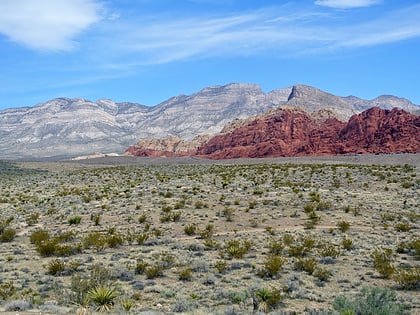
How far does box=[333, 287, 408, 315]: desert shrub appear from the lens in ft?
27.0

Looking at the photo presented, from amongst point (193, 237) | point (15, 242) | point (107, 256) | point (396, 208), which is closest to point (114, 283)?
point (107, 256)

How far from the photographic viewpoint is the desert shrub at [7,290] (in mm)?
9794

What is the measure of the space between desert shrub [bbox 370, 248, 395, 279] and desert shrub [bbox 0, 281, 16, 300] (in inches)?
376

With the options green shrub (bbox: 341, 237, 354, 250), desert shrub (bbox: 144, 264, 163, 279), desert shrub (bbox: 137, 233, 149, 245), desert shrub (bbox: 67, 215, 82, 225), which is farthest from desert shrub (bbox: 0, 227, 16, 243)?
green shrub (bbox: 341, 237, 354, 250)

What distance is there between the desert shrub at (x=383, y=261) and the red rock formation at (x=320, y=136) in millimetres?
82282

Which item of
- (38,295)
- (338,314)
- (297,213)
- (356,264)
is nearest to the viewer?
(338,314)

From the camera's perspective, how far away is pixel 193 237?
1766 centimetres

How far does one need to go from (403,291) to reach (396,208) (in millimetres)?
13710

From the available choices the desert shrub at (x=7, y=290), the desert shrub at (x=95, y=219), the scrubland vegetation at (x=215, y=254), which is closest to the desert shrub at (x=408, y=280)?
the scrubland vegetation at (x=215, y=254)

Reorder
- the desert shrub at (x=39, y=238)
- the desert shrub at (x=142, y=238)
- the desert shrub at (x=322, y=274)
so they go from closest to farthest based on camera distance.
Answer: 1. the desert shrub at (x=322, y=274)
2. the desert shrub at (x=142, y=238)
3. the desert shrub at (x=39, y=238)

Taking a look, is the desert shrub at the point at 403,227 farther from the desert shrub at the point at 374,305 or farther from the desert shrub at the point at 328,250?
the desert shrub at the point at 374,305

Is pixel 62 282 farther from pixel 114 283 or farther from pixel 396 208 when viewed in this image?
pixel 396 208

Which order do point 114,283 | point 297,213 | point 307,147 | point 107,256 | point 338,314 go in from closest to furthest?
point 338,314 < point 114,283 < point 107,256 < point 297,213 < point 307,147

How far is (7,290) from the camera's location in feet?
33.9
